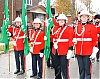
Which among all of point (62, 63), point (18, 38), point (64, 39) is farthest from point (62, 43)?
point (18, 38)

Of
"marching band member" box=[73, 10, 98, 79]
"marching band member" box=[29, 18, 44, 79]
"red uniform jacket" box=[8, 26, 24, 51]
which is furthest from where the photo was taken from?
"red uniform jacket" box=[8, 26, 24, 51]

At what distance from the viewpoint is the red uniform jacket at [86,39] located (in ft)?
20.4

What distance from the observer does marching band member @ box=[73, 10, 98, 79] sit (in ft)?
20.3

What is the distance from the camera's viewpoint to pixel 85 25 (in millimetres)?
6230

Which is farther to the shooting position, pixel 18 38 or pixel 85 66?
pixel 18 38

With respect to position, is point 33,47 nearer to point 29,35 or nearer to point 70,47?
point 29,35

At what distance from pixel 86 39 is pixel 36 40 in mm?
2024

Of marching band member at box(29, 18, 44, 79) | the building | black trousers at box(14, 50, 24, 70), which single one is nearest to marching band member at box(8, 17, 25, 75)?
black trousers at box(14, 50, 24, 70)

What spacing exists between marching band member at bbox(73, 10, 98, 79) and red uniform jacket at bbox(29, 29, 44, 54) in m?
1.58

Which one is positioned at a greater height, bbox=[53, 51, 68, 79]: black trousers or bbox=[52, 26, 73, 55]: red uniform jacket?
bbox=[52, 26, 73, 55]: red uniform jacket

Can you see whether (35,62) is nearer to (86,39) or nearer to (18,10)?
(86,39)

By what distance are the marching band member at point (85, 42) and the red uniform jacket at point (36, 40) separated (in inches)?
62.2

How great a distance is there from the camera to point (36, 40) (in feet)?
25.5

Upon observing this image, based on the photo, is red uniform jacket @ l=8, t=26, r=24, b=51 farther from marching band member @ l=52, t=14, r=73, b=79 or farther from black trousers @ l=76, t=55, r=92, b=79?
black trousers @ l=76, t=55, r=92, b=79
